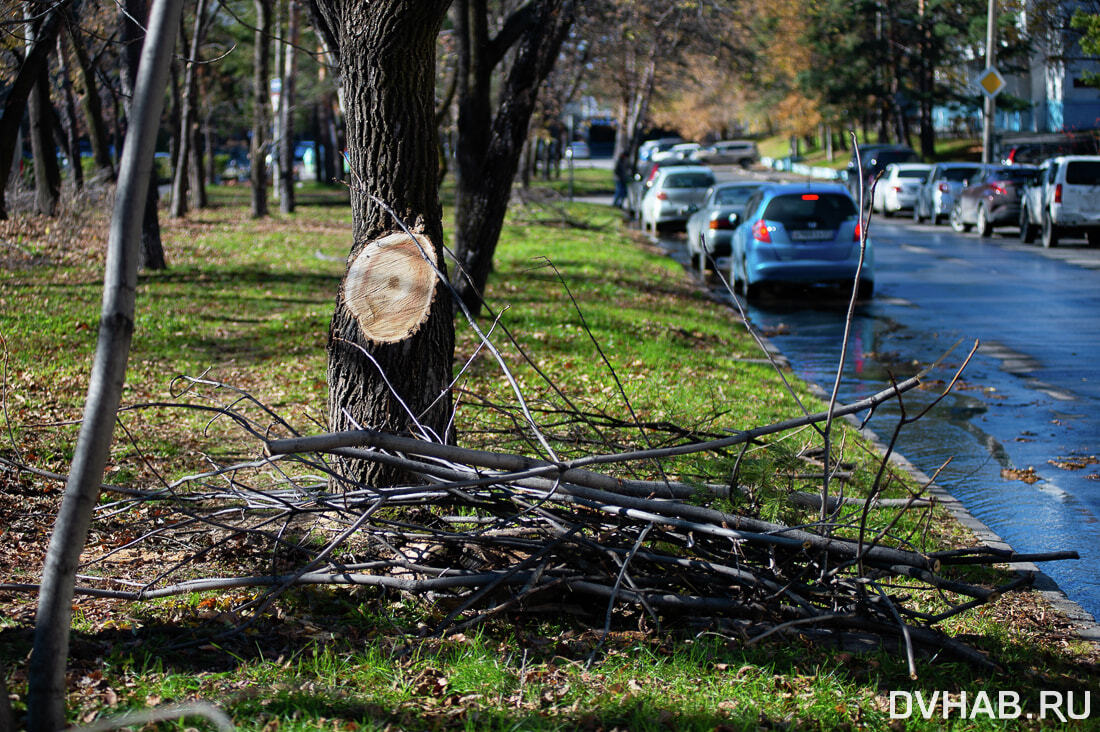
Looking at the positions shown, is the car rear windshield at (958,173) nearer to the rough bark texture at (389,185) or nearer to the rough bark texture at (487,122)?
the rough bark texture at (487,122)

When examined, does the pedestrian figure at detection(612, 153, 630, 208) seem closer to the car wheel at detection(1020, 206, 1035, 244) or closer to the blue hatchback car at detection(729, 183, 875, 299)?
the car wheel at detection(1020, 206, 1035, 244)

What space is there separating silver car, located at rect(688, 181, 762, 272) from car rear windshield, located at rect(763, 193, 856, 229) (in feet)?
9.30

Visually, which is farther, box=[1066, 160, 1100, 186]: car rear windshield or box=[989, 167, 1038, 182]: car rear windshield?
box=[989, 167, 1038, 182]: car rear windshield

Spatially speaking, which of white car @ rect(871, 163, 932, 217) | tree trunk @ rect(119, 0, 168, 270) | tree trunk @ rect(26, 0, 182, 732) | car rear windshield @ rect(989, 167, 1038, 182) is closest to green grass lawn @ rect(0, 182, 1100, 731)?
tree trunk @ rect(26, 0, 182, 732)

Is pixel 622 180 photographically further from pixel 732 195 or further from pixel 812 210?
pixel 812 210

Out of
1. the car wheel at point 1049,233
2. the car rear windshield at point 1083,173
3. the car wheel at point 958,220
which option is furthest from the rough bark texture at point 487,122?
the car wheel at point 958,220

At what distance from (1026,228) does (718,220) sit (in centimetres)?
789

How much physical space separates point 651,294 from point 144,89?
1320 centimetres

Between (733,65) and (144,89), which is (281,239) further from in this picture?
(144,89)

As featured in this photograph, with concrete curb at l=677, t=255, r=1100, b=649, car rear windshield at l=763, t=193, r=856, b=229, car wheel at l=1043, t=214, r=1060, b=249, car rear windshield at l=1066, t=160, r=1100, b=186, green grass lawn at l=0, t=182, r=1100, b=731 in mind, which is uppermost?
car rear windshield at l=1066, t=160, r=1100, b=186

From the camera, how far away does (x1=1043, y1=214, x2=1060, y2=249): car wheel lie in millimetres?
23047

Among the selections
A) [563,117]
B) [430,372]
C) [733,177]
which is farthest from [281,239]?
[733,177]

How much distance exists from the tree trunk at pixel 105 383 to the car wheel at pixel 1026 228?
941 inches

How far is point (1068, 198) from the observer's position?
2259 cm
